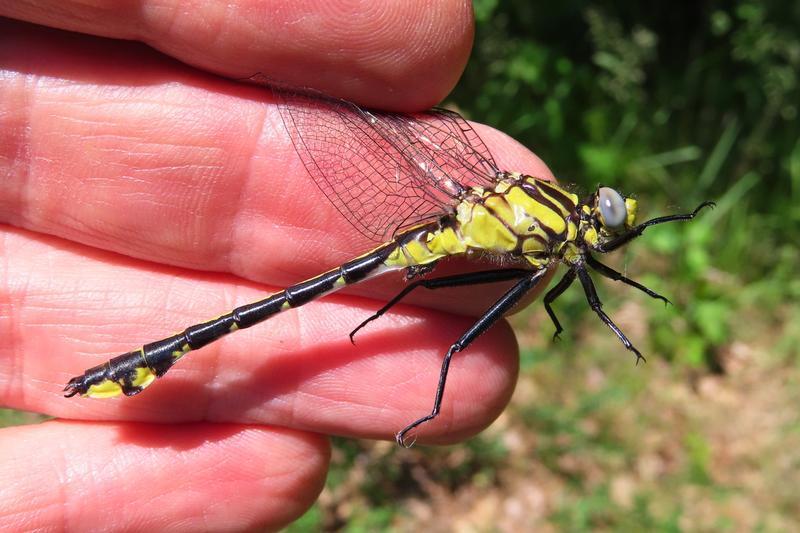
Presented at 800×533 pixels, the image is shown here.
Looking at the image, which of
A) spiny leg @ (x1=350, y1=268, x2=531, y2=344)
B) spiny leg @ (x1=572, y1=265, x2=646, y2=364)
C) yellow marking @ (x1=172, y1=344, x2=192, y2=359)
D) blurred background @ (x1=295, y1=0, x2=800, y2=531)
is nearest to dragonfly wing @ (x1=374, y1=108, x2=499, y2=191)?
spiny leg @ (x1=350, y1=268, x2=531, y2=344)

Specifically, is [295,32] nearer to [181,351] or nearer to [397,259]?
[397,259]

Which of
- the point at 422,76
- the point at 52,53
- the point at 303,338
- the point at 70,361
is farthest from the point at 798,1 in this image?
the point at 70,361

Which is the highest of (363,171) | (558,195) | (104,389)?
(558,195)

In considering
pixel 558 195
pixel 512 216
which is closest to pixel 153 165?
pixel 512 216

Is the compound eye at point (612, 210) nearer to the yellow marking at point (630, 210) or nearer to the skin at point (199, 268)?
the yellow marking at point (630, 210)

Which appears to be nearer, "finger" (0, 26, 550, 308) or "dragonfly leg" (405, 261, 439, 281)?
"finger" (0, 26, 550, 308)

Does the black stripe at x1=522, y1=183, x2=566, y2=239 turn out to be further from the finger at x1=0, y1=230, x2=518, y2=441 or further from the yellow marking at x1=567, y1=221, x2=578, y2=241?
the finger at x1=0, y1=230, x2=518, y2=441

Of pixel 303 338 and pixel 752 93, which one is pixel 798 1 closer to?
pixel 752 93
